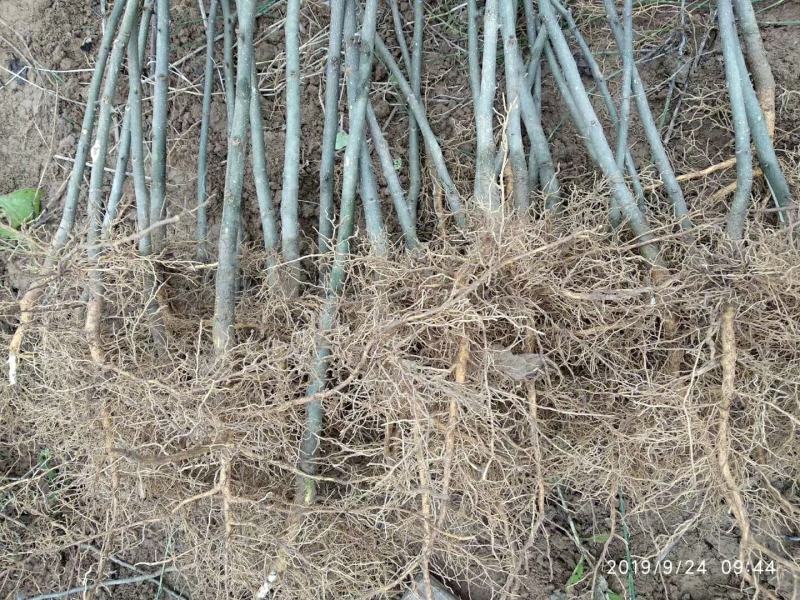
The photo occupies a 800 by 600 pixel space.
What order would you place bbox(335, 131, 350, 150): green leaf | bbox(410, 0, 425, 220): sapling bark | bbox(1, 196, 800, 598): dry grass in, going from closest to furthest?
bbox(1, 196, 800, 598): dry grass < bbox(410, 0, 425, 220): sapling bark < bbox(335, 131, 350, 150): green leaf

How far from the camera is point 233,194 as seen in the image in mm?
1089

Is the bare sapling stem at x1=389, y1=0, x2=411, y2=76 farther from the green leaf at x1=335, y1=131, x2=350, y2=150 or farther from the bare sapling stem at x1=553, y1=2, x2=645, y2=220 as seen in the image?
the bare sapling stem at x1=553, y1=2, x2=645, y2=220

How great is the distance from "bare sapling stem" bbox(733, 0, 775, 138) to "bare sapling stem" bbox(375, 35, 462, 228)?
563 mm

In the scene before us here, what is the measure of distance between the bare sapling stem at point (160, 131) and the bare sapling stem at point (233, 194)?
165 mm

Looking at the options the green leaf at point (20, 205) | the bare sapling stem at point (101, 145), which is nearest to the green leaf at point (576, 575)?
the bare sapling stem at point (101, 145)

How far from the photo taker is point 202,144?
49.9 inches

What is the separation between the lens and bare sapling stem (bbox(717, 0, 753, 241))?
3.40 feet

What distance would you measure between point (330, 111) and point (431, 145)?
0.19 m

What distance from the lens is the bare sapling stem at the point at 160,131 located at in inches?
45.9

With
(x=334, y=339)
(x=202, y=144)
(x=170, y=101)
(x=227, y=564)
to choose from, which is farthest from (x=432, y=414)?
(x=170, y=101)

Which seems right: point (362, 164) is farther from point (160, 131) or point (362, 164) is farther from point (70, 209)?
point (70, 209)

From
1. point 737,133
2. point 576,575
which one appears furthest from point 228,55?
point 576,575

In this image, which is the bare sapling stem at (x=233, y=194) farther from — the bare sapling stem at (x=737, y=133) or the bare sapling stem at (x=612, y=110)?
the bare sapling stem at (x=737, y=133)
